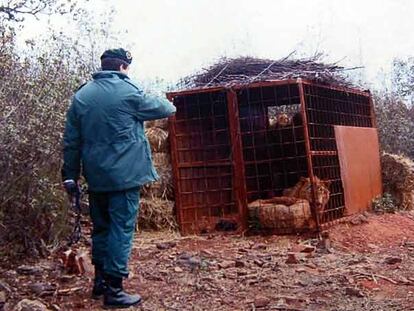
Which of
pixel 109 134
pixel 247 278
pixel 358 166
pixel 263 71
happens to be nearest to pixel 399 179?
pixel 358 166

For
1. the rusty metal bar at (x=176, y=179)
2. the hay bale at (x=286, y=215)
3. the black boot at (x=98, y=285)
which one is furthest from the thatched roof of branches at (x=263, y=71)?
the black boot at (x=98, y=285)

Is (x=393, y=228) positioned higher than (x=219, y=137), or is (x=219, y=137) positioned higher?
(x=219, y=137)

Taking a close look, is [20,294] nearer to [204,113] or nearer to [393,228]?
[204,113]

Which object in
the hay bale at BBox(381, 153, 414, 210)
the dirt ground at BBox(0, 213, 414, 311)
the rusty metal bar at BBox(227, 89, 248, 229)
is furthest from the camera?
the hay bale at BBox(381, 153, 414, 210)

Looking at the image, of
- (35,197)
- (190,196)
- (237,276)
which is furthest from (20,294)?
(190,196)

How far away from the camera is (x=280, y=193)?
799 centimetres

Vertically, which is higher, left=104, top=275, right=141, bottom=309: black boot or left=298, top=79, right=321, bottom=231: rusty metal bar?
left=298, top=79, right=321, bottom=231: rusty metal bar

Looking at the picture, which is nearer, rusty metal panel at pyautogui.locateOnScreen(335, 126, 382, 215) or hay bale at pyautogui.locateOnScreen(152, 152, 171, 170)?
hay bale at pyautogui.locateOnScreen(152, 152, 171, 170)

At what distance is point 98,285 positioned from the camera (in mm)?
3904

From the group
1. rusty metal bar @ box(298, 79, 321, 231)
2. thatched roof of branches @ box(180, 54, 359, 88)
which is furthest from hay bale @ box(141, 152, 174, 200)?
rusty metal bar @ box(298, 79, 321, 231)

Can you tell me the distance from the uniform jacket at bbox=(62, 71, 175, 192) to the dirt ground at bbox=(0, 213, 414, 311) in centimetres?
85

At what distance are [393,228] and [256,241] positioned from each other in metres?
1.93

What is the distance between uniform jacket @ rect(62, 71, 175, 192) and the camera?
12.1ft

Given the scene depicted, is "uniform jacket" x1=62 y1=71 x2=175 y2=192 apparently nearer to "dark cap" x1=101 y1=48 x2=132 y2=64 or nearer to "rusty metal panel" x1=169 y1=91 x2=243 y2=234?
"dark cap" x1=101 y1=48 x2=132 y2=64
